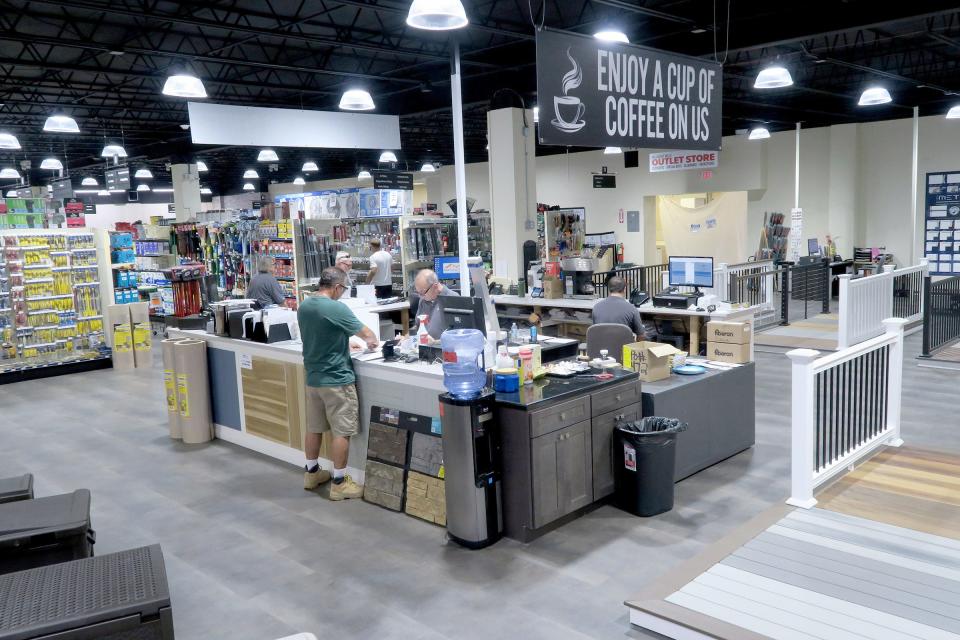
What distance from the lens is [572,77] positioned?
4.11 metres

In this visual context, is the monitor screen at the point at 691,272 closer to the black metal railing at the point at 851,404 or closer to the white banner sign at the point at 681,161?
the black metal railing at the point at 851,404

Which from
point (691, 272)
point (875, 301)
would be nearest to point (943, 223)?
point (875, 301)

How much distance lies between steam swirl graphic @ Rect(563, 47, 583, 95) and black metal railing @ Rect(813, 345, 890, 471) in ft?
7.36

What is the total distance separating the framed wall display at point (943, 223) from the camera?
16000 mm

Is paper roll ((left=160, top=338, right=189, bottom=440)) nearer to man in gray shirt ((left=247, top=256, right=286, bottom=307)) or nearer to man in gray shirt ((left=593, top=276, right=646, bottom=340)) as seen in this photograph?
man in gray shirt ((left=247, top=256, right=286, bottom=307))

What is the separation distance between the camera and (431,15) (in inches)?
213

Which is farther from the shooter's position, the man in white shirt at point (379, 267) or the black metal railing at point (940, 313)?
the man in white shirt at point (379, 267)

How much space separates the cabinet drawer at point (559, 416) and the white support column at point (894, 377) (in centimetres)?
234

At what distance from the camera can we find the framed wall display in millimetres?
16000

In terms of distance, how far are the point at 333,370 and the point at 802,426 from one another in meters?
3.09

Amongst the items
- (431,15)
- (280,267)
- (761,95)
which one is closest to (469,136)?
(761,95)

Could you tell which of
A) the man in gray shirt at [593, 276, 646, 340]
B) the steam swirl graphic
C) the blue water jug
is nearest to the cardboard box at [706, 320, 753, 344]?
the man in gray shirt at [593, 276, 646, 340]

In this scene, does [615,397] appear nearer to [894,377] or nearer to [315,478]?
[894,377]

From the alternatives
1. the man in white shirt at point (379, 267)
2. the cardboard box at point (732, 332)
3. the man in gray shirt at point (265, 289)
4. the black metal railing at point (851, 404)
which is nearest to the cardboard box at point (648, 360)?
the cardboard box at point (732, 332)
